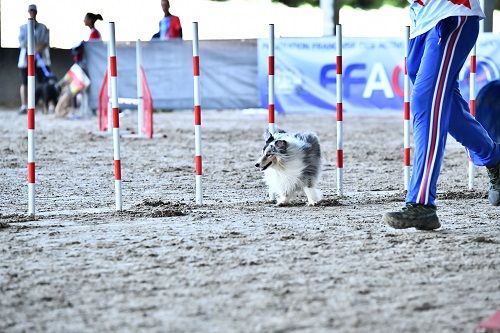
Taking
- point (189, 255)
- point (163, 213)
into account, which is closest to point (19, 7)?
point (163, 213)

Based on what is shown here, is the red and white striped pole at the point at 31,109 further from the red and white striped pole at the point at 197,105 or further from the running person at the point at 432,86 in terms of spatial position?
the running person at the point at 432,86

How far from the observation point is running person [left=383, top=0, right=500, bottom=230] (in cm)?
532

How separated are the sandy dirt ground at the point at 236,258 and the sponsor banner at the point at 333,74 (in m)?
6.25

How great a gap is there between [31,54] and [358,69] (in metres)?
9.72

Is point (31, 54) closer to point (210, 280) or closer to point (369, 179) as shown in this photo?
point (210, 280)

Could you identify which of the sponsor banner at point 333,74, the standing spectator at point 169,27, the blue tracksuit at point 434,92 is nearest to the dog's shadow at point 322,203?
the blue tracksuit at point 434,92

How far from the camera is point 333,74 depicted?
610 inches

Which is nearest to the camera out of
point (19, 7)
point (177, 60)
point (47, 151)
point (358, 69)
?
point (47, 151)

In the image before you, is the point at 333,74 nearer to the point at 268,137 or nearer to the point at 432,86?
the point at 268,137

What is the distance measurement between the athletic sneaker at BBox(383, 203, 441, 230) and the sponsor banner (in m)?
9.83

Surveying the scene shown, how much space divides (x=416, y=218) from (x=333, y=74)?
10331 millimetres

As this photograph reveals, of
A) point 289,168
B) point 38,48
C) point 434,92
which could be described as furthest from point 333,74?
point 434,92

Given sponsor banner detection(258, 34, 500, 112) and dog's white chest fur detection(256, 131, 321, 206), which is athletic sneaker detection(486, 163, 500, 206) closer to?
dog's white chest fur detection(256, 131, 321, 206)

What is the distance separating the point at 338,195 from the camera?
7305mm
